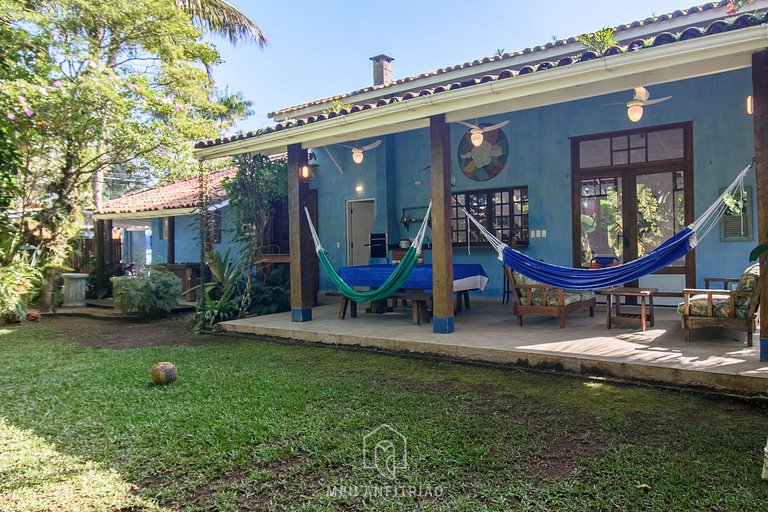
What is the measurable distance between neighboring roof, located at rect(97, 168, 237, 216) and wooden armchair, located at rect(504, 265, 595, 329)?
19.0 feet

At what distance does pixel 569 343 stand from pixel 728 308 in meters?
1.31

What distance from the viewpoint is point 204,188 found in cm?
752

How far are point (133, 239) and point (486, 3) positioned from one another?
15.5m

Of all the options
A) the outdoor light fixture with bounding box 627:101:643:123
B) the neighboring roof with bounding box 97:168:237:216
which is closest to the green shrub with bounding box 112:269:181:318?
the neighboring roof with bounding box 97:168:237:216

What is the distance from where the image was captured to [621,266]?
4.51 metres

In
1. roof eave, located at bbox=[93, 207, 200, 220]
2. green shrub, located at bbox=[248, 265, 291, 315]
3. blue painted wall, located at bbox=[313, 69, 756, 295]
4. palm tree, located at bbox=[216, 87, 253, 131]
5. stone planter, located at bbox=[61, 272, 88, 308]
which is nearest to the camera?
blue painted wall, located at bbox=[313, 69, 756, 295]

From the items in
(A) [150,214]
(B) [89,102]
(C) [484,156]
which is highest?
(B) [89,102]

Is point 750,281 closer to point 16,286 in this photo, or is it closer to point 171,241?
point 16,286

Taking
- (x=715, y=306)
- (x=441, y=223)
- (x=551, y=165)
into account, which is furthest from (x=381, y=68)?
(x=715, y=306)

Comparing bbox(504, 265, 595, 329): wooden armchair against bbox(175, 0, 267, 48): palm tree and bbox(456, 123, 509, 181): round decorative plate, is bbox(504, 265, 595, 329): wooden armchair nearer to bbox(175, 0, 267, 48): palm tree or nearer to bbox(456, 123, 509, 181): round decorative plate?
bbox(456, 123, 509, 181): round decorative plate

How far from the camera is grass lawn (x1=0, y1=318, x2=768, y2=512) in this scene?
2.22m

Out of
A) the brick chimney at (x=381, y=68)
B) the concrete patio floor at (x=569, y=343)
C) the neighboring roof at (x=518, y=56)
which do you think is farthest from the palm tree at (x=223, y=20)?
the concrete patio floor at (x=569, y=343)

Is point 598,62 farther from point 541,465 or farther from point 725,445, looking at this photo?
point 541,465

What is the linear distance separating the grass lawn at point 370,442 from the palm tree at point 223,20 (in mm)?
10663
